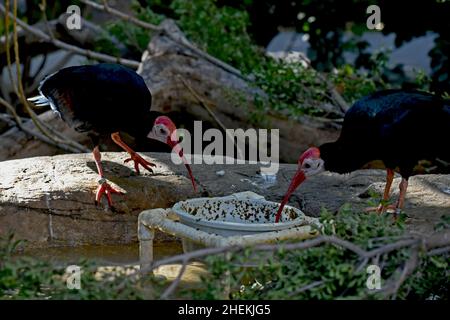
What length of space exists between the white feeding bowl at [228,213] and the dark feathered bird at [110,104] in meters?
1.12

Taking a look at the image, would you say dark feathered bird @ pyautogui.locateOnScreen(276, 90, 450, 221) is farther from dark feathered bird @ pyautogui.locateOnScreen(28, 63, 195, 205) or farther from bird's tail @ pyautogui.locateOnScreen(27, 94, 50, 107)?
bird's tail @ pyautogui.locateOnScreen(27, 94, 50, 107)

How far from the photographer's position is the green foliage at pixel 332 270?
2.43 metres

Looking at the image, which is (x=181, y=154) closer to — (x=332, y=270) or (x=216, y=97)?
(x=216, y=97)

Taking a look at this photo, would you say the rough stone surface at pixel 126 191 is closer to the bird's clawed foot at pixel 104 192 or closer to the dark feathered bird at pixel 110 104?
the bird's clawed foot at pixel 104 192

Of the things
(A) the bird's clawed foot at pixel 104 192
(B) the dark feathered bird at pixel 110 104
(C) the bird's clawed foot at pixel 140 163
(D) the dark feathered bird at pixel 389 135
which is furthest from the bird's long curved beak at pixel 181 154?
(D) the dark feathered bird at pixel 389 135

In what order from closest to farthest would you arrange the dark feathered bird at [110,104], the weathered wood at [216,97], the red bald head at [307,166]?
the red bald head at [307,166] → the dark feathered bird at [110,104] → the weathered wood at [216,97]

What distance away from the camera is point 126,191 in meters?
4.34

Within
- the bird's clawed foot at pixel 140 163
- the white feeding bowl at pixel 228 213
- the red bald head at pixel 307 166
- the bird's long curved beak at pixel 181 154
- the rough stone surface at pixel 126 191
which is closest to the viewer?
the white feeding bowl at pixel 228 213

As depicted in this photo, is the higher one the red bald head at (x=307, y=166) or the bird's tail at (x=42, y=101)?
the bird's tail at (x=42, y=101)

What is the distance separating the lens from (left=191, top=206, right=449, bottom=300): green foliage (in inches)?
95.7

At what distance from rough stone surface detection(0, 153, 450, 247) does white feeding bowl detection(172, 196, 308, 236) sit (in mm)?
685
